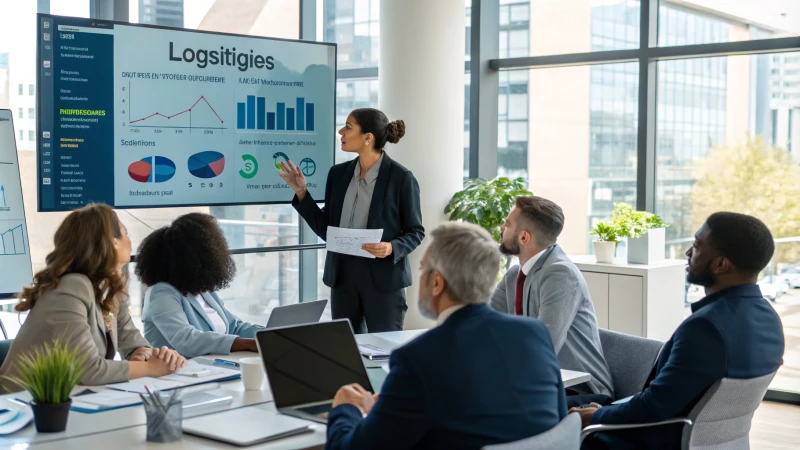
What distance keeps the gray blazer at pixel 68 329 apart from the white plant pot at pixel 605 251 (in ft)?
13.0

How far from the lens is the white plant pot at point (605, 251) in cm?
594

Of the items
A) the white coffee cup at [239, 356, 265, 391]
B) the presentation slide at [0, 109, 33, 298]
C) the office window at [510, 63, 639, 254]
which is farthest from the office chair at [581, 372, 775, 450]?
the office window at [510, 63, 639, 254]

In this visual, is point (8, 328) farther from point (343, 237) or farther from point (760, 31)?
point (760, 31)

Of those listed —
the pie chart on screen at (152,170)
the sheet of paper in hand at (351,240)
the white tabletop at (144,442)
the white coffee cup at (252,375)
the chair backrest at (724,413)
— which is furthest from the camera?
the pie chart on screen at (152,170)

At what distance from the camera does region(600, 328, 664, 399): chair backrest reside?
3221 millimetres

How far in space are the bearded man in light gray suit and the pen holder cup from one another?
59.2 inches

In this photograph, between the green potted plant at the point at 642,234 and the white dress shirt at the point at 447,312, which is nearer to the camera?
the white dress shirt at the point at 447,312

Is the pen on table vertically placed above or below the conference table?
above

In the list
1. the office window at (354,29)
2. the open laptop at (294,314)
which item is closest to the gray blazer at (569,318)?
the open laptop at (294,314)

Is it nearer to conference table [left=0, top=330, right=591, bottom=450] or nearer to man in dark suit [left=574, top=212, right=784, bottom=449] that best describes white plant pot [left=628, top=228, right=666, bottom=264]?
man in dark suit [left=574, top=212, right=784, bottom=449]

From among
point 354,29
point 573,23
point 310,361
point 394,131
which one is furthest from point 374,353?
point 354,29

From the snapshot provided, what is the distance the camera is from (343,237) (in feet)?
14.1

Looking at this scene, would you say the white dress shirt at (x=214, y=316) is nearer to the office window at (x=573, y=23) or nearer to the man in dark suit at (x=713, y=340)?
the man in dark suit at (x=713, y=340)

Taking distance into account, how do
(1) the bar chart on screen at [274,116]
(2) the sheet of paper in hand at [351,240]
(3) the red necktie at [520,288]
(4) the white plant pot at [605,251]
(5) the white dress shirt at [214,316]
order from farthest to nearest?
(4) the white plant pot at [605,251], (1) the bar chart on screen at [274,116], (2) the sheet of paper in hand at [351,240], (3) the red necktie at [520,288], (5) the white dress shirt at [214,316]
